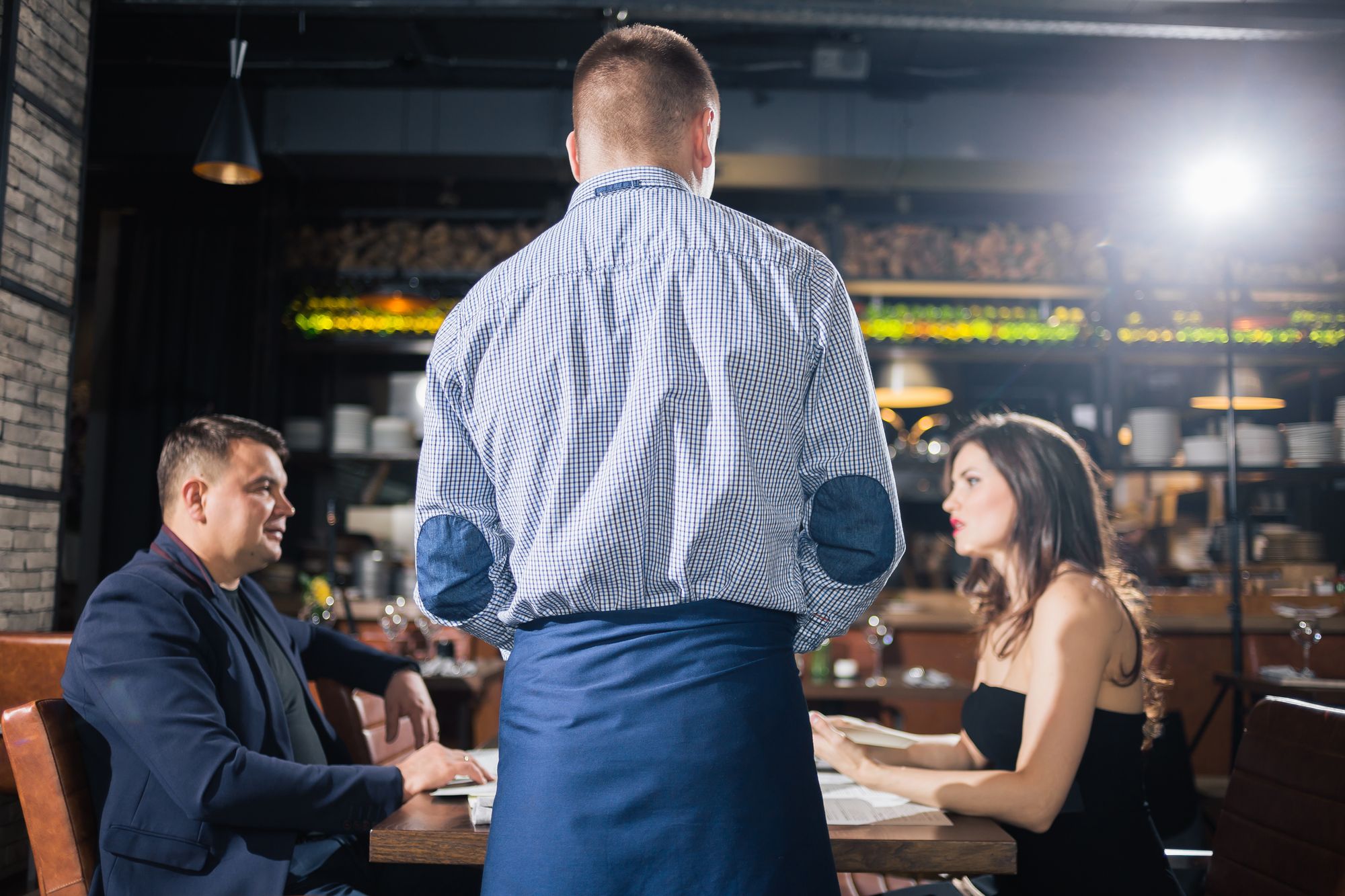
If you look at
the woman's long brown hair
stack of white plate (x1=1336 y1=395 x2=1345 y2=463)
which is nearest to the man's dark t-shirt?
the woman's long brown hair

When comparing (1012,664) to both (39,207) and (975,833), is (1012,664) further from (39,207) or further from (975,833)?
(39,207)

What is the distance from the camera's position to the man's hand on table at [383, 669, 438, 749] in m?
2.16

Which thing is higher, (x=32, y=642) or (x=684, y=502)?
(x=684, y=502)

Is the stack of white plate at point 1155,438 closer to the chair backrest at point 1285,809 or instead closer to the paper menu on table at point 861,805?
the chair backrest at point 1285,809

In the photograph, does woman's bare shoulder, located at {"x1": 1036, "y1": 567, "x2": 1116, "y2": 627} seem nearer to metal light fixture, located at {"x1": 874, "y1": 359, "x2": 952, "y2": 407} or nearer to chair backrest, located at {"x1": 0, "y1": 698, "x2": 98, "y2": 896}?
chair backrest, located at {"x1": 0, "y1": 698, "x2": 98, "y2": 896}

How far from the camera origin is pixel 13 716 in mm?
1461

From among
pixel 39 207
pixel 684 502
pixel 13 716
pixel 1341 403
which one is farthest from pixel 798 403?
pixel 1341 403

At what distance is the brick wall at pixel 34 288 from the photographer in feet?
10.9

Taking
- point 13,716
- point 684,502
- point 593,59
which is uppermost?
point 593,59

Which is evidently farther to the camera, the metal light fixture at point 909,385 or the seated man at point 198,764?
the metal light fixture at point 909,385

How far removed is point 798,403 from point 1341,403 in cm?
578

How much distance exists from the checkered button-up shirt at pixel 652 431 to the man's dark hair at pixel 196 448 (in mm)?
1185

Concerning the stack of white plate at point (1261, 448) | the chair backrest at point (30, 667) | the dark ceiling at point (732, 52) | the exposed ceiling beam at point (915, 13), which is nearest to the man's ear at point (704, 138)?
the chair backrest at point (30, 667)

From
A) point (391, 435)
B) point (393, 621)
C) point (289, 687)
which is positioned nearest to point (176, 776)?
point (289, 687)
